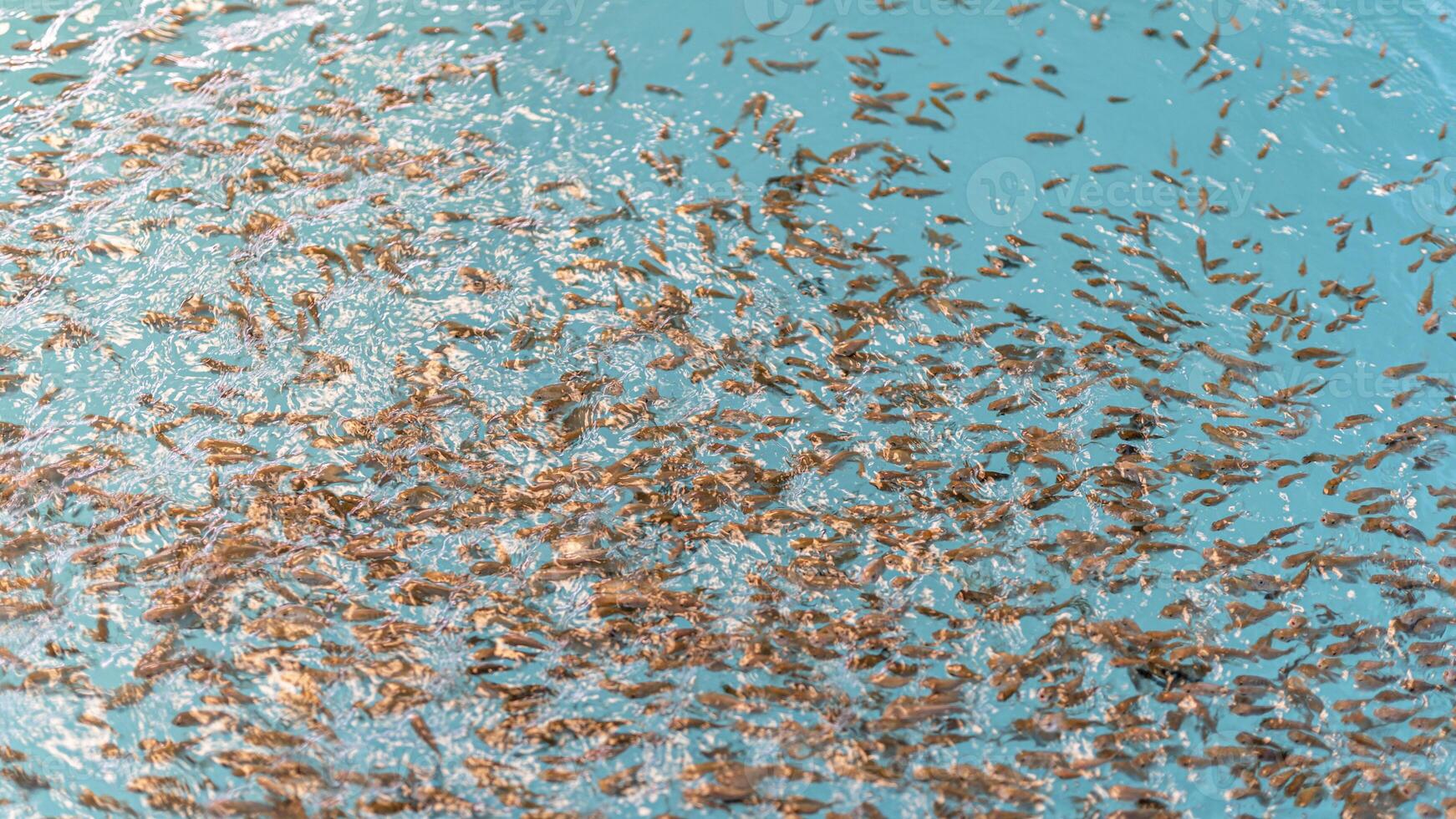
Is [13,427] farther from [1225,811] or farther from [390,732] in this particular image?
[1225,811]

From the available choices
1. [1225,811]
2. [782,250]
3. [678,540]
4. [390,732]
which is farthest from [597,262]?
[1225,811]
